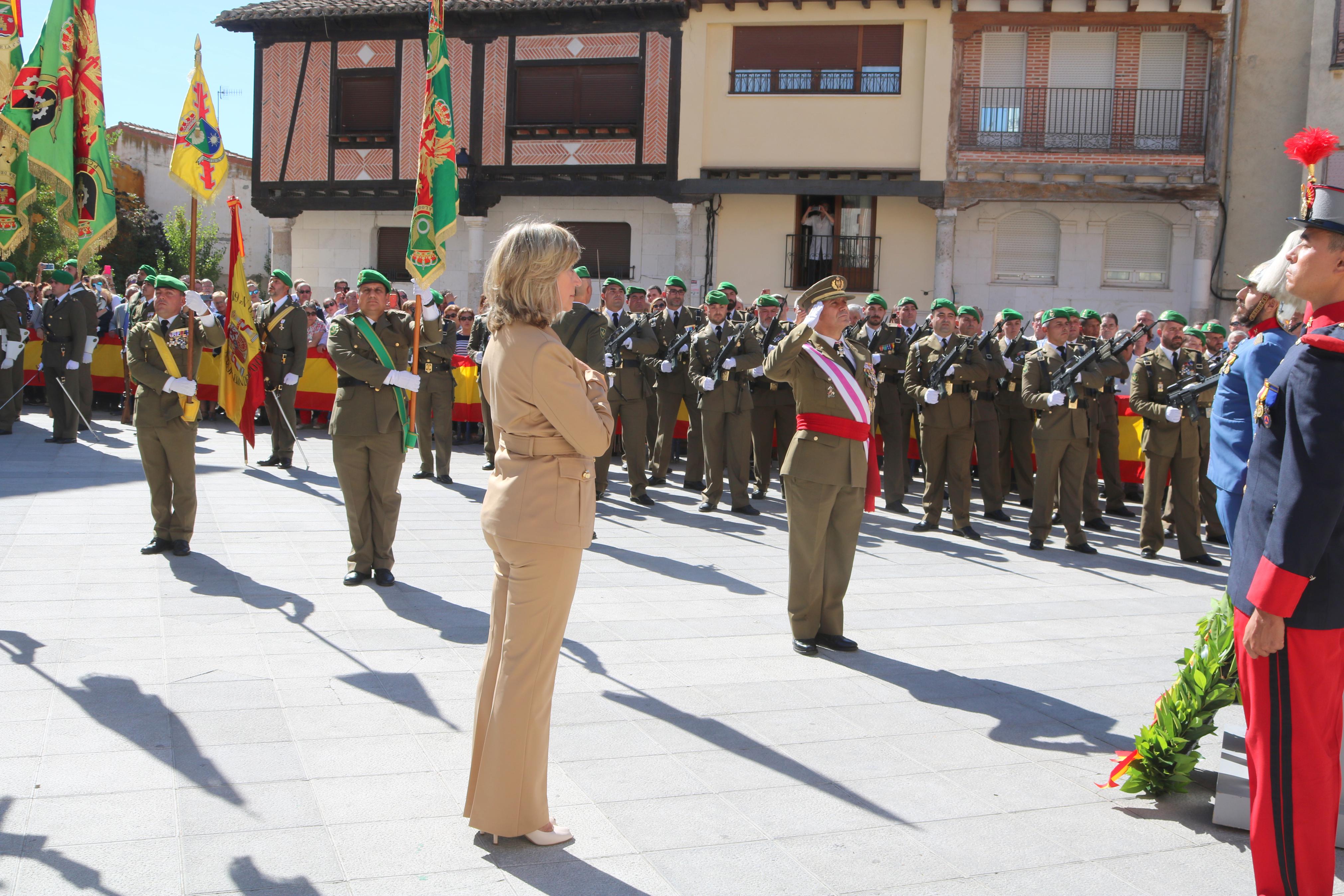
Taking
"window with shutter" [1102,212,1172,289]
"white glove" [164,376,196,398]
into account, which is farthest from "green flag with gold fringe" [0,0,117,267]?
"window with shutter" [1102,212,1172,289]

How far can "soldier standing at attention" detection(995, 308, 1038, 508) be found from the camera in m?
11.6

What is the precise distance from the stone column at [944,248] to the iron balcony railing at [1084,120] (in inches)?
52.9

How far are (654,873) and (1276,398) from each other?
2244 millimetres

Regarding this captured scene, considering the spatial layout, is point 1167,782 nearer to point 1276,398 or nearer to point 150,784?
point 1276,398

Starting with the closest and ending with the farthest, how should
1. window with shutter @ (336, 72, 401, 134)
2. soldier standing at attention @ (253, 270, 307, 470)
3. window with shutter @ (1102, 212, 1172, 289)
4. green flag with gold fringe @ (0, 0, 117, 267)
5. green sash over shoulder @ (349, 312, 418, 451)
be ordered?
1. green flag with gold fringe @ (0, 0, 117, 267)
2. green sash over shoulder @ (349, 312, 418, 451)
3. soldier standing at attention @ (253, 270, 307, 470)
4. window with shutter @ (1102, 212, 1172, 289)
5. window with shutter @ (336, 72, 401, 134)

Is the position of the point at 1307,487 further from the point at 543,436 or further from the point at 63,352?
the point at 63,352

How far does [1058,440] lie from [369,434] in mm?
5737

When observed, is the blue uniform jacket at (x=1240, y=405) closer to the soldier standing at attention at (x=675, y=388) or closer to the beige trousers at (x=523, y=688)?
the beige trousers at (x=523, y=688)

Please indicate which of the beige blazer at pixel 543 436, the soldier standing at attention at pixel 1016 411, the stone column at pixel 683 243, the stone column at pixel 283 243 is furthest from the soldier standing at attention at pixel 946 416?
the stone column at pixel 283 243

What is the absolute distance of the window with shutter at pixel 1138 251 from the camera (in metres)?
22.8

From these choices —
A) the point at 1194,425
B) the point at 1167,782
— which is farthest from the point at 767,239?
the point at 1167,782

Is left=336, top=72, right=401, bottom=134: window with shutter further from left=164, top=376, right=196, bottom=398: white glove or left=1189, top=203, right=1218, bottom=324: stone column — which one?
left=164, top=376, right=196, bottom=398: white glove

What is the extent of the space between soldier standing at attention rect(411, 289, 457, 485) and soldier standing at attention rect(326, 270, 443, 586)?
4226 mm

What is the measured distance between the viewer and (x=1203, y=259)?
72.6ft
